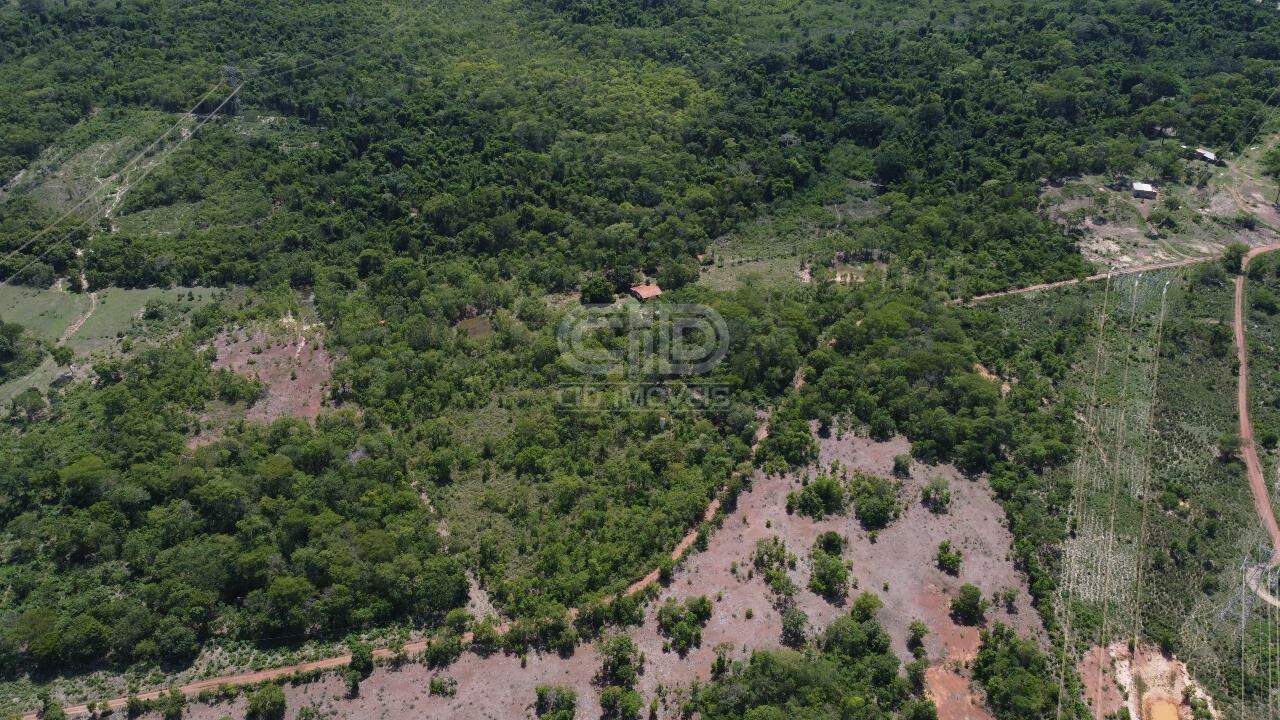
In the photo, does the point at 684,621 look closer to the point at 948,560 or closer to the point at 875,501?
the point at 875,501

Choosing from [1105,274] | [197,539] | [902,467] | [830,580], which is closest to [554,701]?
[830,580]

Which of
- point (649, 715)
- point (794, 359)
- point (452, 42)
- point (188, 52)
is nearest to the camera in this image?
point (649, 715)

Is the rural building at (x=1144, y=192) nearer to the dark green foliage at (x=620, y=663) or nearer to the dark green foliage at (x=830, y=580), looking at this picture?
the dark green foliage at (x=830, y=580)

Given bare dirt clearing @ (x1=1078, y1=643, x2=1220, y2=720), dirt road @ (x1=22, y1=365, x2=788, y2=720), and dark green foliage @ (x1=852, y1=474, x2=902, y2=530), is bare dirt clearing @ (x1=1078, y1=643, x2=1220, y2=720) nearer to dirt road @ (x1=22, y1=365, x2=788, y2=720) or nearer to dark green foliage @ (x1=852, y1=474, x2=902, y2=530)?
dark green foliage @ (x1=852, y1=474, x2=902, y2=530)

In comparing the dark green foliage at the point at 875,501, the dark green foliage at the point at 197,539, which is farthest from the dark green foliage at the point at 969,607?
the dark green foliage at the point at 197,539

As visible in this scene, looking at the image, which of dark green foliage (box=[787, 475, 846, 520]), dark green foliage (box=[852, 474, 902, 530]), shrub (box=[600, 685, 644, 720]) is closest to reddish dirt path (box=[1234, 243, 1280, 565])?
dark green foliage (box=[852, 474, 902, 530])

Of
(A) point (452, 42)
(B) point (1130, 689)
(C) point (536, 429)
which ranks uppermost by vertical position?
(A) point (452, 42)

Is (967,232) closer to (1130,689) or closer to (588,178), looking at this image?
(588,178)

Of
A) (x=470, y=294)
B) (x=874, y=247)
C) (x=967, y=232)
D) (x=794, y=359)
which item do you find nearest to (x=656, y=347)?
(x=794, y=359)
